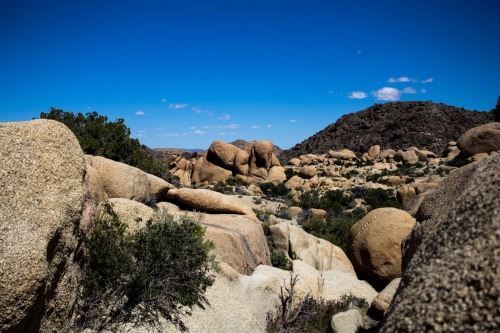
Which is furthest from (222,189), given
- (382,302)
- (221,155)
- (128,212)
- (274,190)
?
(382,302)

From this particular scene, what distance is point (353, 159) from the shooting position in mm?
45688

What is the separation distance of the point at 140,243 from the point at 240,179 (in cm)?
2395

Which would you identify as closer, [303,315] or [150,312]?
[150,312]

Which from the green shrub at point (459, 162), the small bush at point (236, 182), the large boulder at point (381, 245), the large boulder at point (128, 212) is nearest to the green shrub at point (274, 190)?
the small bush at point (236, 182)

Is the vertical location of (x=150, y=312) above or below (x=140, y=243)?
below

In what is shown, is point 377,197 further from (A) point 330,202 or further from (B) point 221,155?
(B) point 221,155

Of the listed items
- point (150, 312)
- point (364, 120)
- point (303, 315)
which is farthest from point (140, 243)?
point (364, 120)

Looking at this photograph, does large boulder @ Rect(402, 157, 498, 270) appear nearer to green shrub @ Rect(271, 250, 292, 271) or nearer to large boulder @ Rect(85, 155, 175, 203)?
green shrub @ Rect(271, 250, 292, 271)

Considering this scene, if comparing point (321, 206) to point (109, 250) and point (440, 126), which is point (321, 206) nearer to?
point (109, 250)

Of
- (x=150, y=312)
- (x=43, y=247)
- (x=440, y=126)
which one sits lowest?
(x=150, y=312)

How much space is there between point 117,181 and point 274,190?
62.2 ft

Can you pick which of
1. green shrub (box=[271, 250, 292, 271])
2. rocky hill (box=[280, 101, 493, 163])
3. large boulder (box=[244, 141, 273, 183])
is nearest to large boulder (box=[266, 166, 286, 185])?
large boulder (box=[244, 141, 273, 183])

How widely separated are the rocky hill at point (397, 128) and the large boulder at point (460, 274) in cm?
5344

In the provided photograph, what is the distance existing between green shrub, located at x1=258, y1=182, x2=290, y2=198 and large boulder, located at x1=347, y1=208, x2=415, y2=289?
15.4 meters
